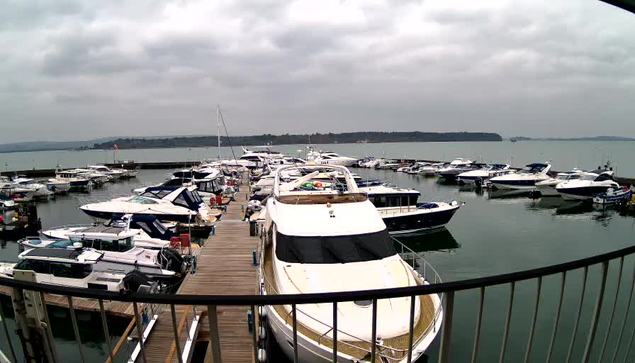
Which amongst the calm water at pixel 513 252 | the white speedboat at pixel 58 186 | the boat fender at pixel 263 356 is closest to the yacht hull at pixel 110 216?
the calm water at pixel 513 252

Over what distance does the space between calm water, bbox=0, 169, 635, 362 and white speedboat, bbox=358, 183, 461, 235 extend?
2.98 feet

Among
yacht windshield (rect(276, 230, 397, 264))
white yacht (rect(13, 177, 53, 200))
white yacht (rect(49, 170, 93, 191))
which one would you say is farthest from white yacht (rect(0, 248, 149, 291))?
white yacht (rect(49, 170, 93, 191))

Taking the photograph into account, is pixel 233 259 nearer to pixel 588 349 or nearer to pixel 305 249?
pixel 305 249

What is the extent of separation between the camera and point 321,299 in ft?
6.08

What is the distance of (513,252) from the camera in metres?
19.0

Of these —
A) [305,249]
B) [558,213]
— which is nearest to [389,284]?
[305,249]

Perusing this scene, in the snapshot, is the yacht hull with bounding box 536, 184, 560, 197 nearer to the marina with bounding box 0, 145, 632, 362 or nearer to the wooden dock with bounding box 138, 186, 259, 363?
the marina with bounding box 0, 145, 632, 362

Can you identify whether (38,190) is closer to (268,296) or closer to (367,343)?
(367,343)

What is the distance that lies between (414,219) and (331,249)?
1461 centimetres

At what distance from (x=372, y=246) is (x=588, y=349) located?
599 cm

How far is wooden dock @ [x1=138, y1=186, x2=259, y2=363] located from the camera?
7.68m

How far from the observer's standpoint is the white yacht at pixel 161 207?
21.8m

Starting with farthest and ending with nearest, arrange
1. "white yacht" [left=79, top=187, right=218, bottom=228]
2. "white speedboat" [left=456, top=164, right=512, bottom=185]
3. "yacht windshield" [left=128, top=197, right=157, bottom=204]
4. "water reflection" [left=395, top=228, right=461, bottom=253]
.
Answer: "white speedboat" [left=456, top=164, right=512, bottom=185] < "yacht windshield" [left=128, top=197, right=157, bottom=204] < "white yacht" [left=79, top=187, right=218, bottom=228] < "water reflection" [left=395, top=228, right=461, bottom=253]

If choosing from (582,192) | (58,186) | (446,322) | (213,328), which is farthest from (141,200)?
(582,192)
